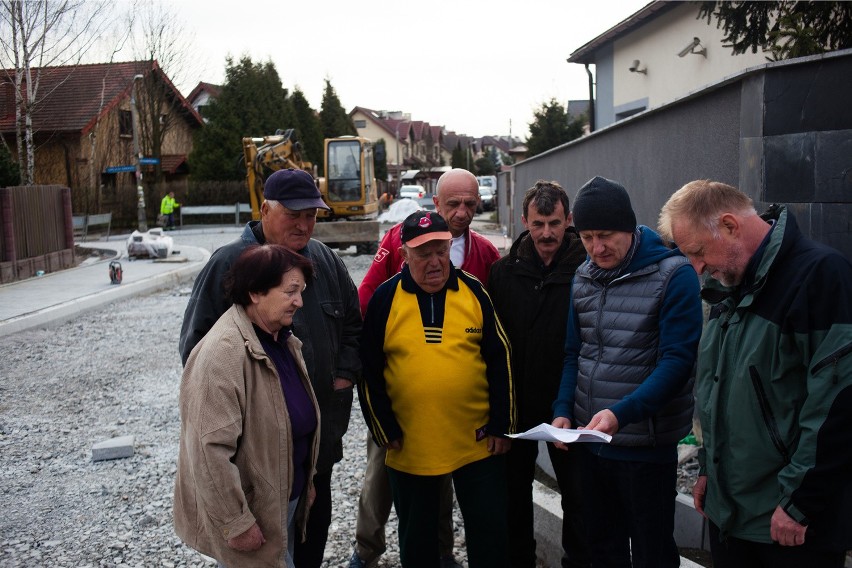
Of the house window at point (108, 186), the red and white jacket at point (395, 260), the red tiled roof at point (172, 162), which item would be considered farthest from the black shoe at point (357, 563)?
the red tiled roof at point (172, 162)

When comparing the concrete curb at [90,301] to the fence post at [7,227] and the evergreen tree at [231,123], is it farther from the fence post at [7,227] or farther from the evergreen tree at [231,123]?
the evergreen tree at [231,123]

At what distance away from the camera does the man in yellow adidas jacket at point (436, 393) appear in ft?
10.9

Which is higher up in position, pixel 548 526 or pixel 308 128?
pixel 308 128

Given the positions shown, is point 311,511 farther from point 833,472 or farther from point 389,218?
point 389,218

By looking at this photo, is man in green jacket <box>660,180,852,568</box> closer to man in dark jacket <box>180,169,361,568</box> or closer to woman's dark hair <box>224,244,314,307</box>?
woman's dark hair <box>224,244,314,307</box>

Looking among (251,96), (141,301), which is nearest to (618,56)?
(141,301)

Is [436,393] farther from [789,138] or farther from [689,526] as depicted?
[789,138]

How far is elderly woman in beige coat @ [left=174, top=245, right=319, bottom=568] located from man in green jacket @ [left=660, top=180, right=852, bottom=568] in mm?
1445

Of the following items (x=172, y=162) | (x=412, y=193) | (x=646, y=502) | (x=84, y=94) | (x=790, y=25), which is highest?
(x=84, y=94)

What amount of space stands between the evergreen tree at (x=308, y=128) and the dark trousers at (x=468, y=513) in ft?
150

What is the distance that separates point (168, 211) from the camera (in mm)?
33969

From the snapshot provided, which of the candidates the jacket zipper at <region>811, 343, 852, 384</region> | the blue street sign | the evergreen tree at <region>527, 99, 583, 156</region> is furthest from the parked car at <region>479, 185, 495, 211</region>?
the jacket zipper at <region>811, 343, 852, 384</region>

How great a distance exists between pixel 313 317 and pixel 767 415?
1.91 metres

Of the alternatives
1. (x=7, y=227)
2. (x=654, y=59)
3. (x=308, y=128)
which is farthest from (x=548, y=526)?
(x=308, y=128)
